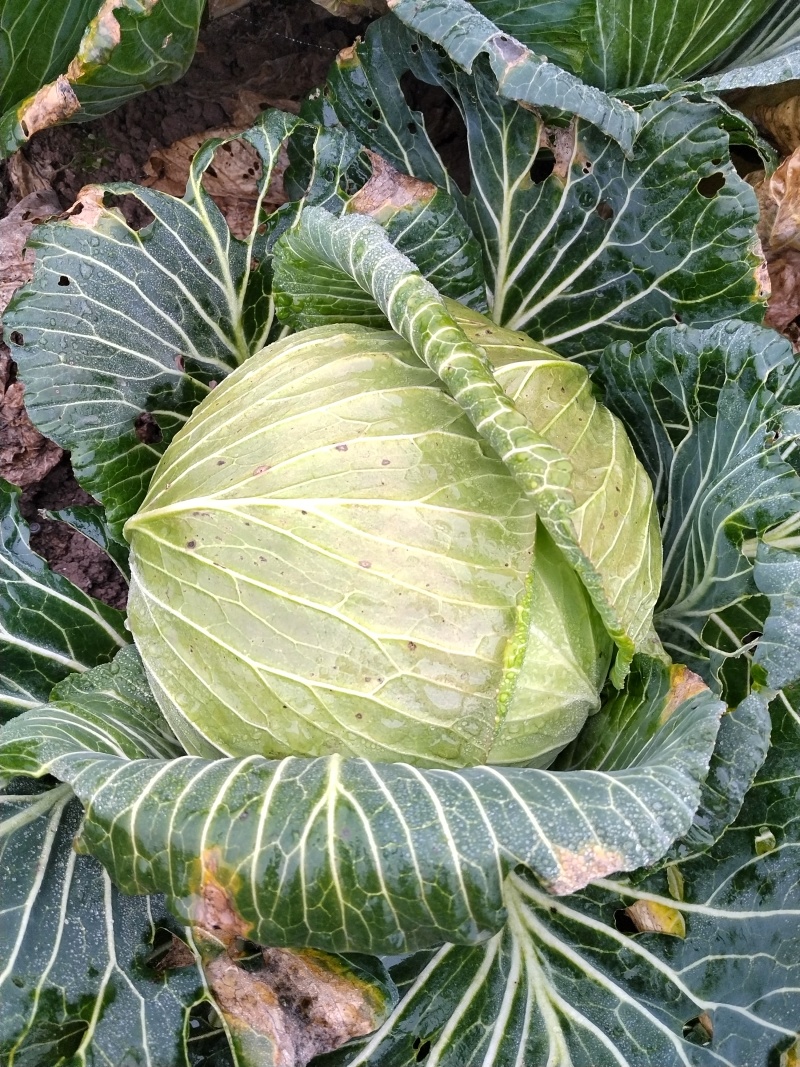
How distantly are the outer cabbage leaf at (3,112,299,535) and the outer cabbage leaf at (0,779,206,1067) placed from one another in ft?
2.83

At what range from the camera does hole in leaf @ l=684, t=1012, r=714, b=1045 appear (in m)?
2.01

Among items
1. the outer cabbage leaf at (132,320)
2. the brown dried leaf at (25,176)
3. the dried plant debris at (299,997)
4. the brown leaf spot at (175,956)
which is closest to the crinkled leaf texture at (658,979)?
the dried plant debris at (299,997)

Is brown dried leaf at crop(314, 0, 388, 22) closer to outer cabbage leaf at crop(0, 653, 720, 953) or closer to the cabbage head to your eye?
the cabbage head

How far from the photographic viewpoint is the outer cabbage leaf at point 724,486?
75.7 inches

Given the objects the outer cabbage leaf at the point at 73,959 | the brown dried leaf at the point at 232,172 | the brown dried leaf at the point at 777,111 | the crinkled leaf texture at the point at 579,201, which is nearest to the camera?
the outer cabbage leaf at the point at 73,959

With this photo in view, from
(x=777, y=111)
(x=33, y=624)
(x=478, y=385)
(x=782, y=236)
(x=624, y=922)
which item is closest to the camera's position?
(x=478, y=385)

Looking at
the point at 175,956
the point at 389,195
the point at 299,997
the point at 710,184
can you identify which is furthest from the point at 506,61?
the point at 175,956

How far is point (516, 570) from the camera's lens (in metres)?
1.85

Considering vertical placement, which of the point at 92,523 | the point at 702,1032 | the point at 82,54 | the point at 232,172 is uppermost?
the point at 82,54

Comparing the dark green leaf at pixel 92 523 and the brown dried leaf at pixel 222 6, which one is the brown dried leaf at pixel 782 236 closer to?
the brown dried leaf at pixel 222 6

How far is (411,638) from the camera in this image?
1.80 metres

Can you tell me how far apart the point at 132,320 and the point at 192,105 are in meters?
1.27

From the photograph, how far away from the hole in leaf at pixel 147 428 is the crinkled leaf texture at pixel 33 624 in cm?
39

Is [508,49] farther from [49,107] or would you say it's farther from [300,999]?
[300,999]
